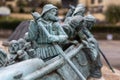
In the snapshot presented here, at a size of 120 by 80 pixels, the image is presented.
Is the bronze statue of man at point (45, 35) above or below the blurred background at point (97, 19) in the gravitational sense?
above

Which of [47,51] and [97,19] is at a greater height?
[47,51]

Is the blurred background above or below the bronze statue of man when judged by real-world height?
below

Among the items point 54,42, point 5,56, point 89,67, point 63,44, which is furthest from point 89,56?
point 5,56

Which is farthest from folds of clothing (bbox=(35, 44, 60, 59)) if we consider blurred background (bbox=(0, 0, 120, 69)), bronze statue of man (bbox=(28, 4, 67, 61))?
blurred background (bbox=(0, 0, 120, 69))

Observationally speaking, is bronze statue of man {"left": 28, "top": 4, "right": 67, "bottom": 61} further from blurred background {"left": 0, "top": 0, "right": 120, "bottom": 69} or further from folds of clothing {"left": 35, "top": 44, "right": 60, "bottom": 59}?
blurred background {"left": 0, "top": 0, "right": 120, "bottom": 69}

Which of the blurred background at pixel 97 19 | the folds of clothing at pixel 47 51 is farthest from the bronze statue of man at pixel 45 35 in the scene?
the blurred background at pixel 97 19

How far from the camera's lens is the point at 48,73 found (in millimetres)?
9516

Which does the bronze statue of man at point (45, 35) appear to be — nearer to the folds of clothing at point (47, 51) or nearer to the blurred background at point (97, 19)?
the folds of clothing at point (47, 51)

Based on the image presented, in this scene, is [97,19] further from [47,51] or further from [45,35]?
[45,35]

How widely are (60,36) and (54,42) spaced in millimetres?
214

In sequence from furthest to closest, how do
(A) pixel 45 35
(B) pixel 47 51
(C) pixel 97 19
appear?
1. (C) pixel 97 19
2. (B) pixel 47 51
3. (A) pixel 45 35

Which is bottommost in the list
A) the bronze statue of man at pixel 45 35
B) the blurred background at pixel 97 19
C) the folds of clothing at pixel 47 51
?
the blurred background at pixel 97 19

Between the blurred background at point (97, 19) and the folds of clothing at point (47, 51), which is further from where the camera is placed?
the blurred background at point (97, 19)

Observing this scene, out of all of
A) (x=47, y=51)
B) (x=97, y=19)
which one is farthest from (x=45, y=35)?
(x=97, y=19)
